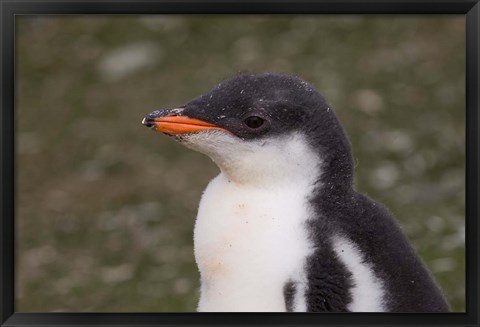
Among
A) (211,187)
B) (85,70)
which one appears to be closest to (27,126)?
(85,70)

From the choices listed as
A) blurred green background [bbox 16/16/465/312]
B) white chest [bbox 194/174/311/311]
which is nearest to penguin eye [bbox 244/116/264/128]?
white chest [bbox 194/174/311/311]

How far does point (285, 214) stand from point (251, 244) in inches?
3.5

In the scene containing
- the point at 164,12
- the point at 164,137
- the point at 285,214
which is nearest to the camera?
the point at 285,214

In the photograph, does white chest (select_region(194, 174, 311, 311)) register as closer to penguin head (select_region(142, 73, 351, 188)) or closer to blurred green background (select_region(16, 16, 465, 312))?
penguin head (select_region(142, 73, 351, 188))

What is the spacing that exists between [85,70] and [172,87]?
62 centimetres

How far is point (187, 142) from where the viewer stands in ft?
7.05

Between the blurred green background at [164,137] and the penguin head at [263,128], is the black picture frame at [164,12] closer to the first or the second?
the penguin head at [263,128]

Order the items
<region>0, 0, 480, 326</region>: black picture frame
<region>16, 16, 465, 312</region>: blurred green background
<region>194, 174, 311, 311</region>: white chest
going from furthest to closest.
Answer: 1. <region>16, 16, 465, 312</region>: blurred green background
2. <region>0, 0, 480, 326</region>: black picture frame
3. <region>194, 174, 311, 311</region>: white chest

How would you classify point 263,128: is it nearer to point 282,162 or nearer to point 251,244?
point 282,162

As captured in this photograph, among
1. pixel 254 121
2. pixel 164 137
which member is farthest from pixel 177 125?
pixel 164 137

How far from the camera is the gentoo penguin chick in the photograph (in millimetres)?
2061

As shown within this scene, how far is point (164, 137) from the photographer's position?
561 centimetres

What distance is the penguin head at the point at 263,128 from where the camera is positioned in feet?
6.93

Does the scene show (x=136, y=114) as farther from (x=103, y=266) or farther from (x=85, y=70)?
(x=103, y=266)
